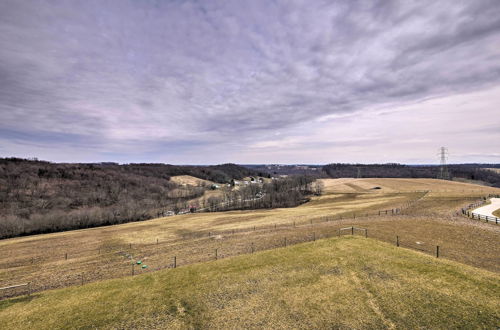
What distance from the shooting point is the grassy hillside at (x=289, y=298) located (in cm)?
1609

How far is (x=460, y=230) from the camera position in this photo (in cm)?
3616

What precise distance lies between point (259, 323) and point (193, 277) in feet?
33.3

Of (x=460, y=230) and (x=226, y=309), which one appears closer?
(x=226, y=309)

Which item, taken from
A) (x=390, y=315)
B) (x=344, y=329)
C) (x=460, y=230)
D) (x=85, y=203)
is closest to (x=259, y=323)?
(x=344, y=329)

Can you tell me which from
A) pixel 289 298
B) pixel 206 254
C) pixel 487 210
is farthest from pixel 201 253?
pixel 487 210

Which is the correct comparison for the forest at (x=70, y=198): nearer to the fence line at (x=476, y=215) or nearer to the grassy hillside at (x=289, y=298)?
the grassy hillside at (x=289, y=298)

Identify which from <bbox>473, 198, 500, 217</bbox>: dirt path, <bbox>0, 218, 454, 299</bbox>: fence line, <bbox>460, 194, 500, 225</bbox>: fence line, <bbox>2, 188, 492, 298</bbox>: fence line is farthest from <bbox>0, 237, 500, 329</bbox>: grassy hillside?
<bbox>473, 198, 500, 217</bbox>: dirt path

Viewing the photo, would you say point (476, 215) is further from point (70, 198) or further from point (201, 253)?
point (70, 198)

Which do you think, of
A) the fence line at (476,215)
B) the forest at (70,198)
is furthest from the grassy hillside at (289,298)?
the forest at (70,198)

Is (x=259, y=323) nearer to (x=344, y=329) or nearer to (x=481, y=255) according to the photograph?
(x=344, y=329)

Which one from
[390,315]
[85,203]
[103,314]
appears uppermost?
[390,315]

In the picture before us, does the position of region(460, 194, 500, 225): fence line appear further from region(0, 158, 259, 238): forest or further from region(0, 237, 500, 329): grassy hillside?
region(0, 158, 259, 238): forest

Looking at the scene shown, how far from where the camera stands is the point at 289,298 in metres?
18.7

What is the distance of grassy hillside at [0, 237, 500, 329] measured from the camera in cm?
1609
